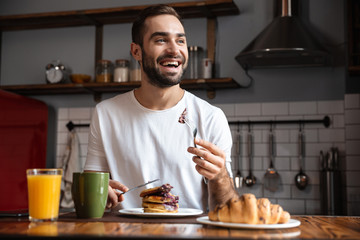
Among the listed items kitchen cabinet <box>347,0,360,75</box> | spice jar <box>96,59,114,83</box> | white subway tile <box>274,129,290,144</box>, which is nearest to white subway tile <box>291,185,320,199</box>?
white subway tile <box>274,129,290,144</box>

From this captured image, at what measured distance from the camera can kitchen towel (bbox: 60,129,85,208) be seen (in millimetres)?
3639

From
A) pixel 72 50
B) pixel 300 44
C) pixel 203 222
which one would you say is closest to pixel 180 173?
pixel 203 222

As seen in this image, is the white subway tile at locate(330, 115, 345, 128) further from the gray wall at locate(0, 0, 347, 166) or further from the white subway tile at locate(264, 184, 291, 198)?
the white subway tile at locate(264, 184, 291, 198)

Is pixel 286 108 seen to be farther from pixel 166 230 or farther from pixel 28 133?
pixel 166 230

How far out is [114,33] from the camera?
3.87m

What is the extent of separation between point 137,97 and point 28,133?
1.86 metres

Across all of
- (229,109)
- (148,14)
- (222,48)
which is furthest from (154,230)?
(222,48)

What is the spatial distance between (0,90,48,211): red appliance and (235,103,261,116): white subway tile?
5.09 ft

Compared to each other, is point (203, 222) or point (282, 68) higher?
point (282, 68)

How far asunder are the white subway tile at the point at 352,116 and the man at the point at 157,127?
5.16 feet

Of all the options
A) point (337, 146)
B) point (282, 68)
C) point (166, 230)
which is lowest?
point (166, 230)

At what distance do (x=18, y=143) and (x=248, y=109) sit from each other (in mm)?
1717

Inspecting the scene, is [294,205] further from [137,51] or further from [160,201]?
[160,201]

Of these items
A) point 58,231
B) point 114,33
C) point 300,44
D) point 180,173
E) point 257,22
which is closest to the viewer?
point 58,231
